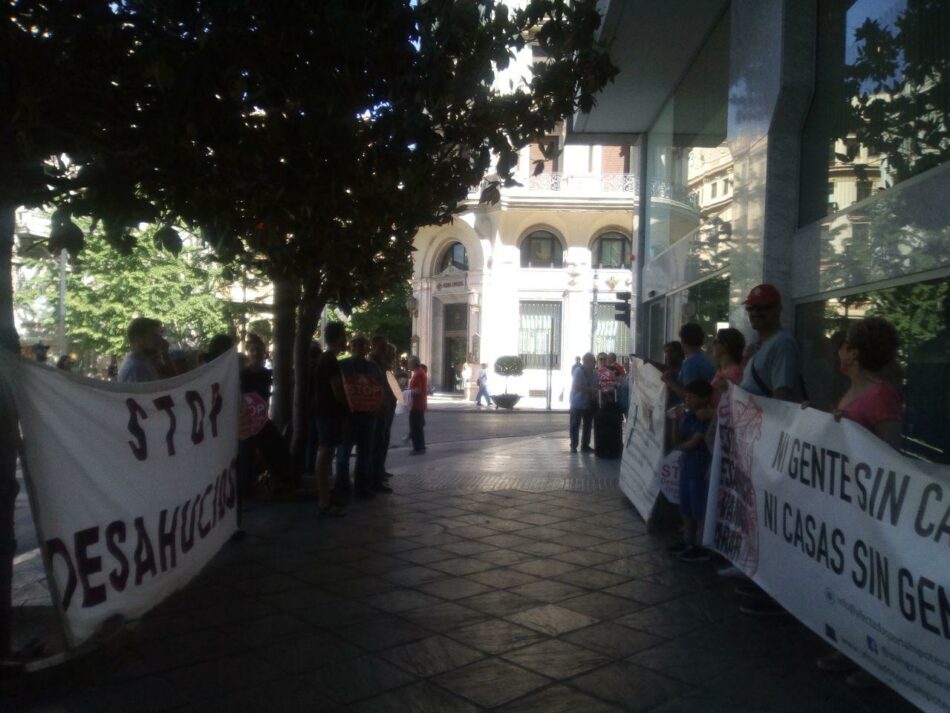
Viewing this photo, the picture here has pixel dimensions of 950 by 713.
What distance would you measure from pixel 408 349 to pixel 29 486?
47.3m

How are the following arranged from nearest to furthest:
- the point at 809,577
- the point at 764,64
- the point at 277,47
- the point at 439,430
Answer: the point at 809,577, the point at 277,47, the point at 764,64, the point at 439,430

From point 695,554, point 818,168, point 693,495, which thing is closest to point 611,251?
point 818,168

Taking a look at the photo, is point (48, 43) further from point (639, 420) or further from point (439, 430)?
point (439, 430)

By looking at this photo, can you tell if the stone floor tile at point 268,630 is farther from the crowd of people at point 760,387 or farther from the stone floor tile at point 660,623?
the crowd of people at point 760,387

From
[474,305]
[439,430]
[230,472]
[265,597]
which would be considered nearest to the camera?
[265,597]

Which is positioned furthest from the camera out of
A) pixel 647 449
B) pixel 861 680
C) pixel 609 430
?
pixel 609 430

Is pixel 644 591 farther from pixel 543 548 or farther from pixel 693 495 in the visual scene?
pixel 543 548

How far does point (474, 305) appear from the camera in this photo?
139 feet

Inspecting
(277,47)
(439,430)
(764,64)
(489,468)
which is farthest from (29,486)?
(439,430)

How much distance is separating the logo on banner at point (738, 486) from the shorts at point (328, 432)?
161 inches

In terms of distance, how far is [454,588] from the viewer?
636 centimetres

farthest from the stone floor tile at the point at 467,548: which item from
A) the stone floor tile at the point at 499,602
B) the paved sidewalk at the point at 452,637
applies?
the stone floor tile at the point at 499,602

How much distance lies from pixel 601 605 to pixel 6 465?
11.4ft

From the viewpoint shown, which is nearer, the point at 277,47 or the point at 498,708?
the point at 498,708
